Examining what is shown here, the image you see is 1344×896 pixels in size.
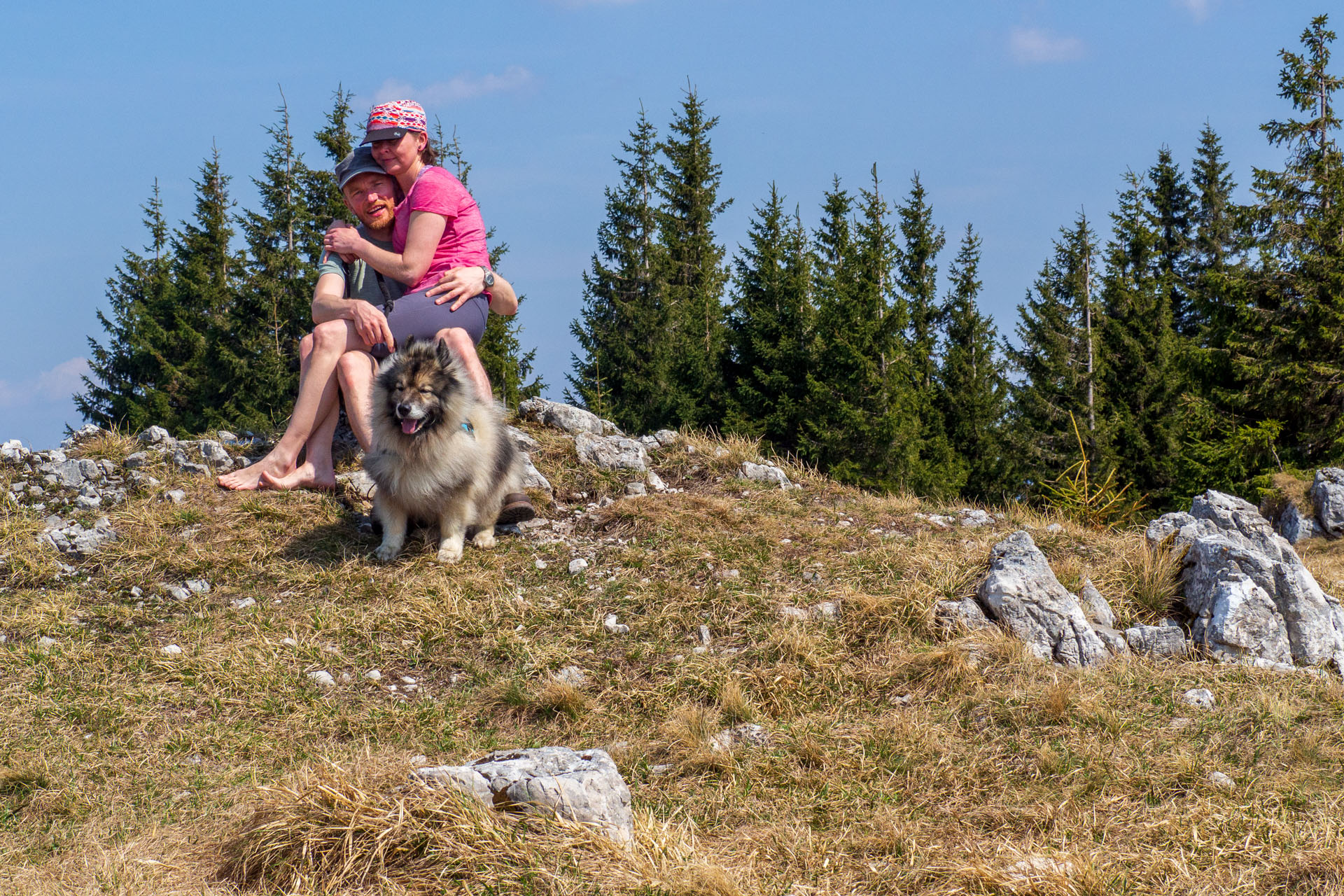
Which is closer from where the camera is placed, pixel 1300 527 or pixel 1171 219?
pixel 1300 527

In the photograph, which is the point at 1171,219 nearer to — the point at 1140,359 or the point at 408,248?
the point at 1140,359

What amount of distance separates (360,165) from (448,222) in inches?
27.4

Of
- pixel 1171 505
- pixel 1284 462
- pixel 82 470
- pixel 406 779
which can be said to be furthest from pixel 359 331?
pixel 1171 505

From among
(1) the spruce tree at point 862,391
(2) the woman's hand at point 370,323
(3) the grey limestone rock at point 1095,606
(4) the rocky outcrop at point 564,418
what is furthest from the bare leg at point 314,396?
(1) the spruce tree at point 862,391

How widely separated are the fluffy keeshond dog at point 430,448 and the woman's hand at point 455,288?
91 centimetres

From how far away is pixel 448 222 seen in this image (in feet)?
23.0

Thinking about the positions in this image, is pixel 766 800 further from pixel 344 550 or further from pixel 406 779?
pixel 344 550

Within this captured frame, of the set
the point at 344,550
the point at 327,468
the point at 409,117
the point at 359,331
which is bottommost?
the point at 344,550

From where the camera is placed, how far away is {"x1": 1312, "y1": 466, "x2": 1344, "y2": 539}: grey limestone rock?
1180 centimetres

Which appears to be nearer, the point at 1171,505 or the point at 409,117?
the point at 409,117

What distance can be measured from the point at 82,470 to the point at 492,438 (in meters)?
3.85

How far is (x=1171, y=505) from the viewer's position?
27.9 m

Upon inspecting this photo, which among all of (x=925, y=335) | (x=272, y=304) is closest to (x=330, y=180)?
(x=272, y=304)

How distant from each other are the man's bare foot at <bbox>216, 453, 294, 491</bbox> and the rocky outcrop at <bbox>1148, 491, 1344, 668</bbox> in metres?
6.32
